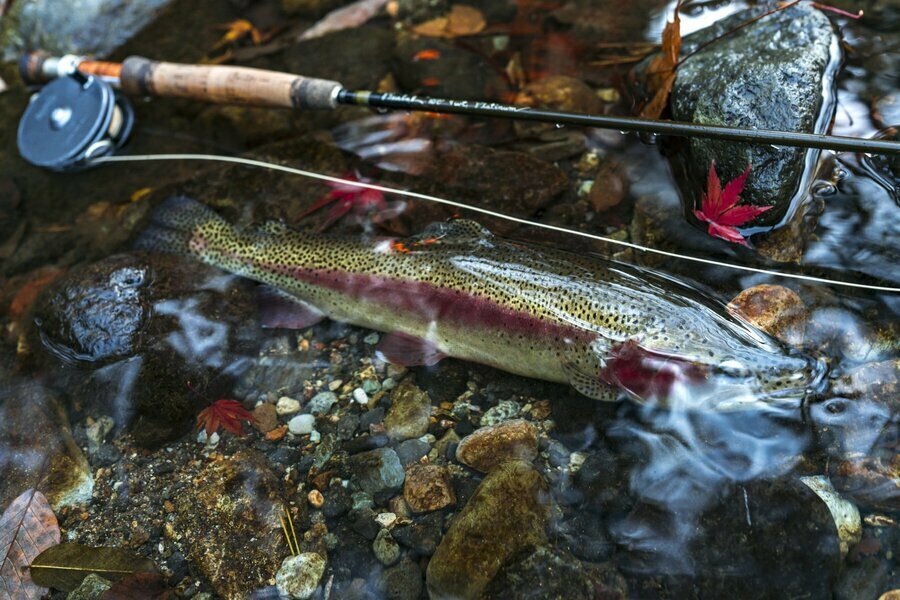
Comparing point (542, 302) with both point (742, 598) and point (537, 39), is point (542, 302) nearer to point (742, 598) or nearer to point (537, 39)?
point (742, 598)

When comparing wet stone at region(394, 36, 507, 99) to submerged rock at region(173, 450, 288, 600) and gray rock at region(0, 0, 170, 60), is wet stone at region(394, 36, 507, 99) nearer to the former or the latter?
gray rock at region(0, 0, 170, 60)

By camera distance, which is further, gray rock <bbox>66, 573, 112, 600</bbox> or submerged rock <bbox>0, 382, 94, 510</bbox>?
submerged rock <bbox>0, 382, 94, 510</bbox>

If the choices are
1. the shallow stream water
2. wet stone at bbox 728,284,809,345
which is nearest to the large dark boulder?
the shallow stream water

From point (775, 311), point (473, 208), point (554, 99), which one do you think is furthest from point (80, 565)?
point (554, 99)

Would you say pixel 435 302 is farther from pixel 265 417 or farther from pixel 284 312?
pixel 265 417

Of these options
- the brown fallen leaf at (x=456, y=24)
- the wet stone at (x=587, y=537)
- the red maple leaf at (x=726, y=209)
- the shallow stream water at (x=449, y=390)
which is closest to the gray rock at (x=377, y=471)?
the shallow stream water at (x=449, y=390)

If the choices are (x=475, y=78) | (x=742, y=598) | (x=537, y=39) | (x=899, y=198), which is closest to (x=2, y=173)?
(x=475, y=78)

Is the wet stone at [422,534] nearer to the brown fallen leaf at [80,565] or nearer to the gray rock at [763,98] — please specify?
the brown fallen leaf at [80,565]
